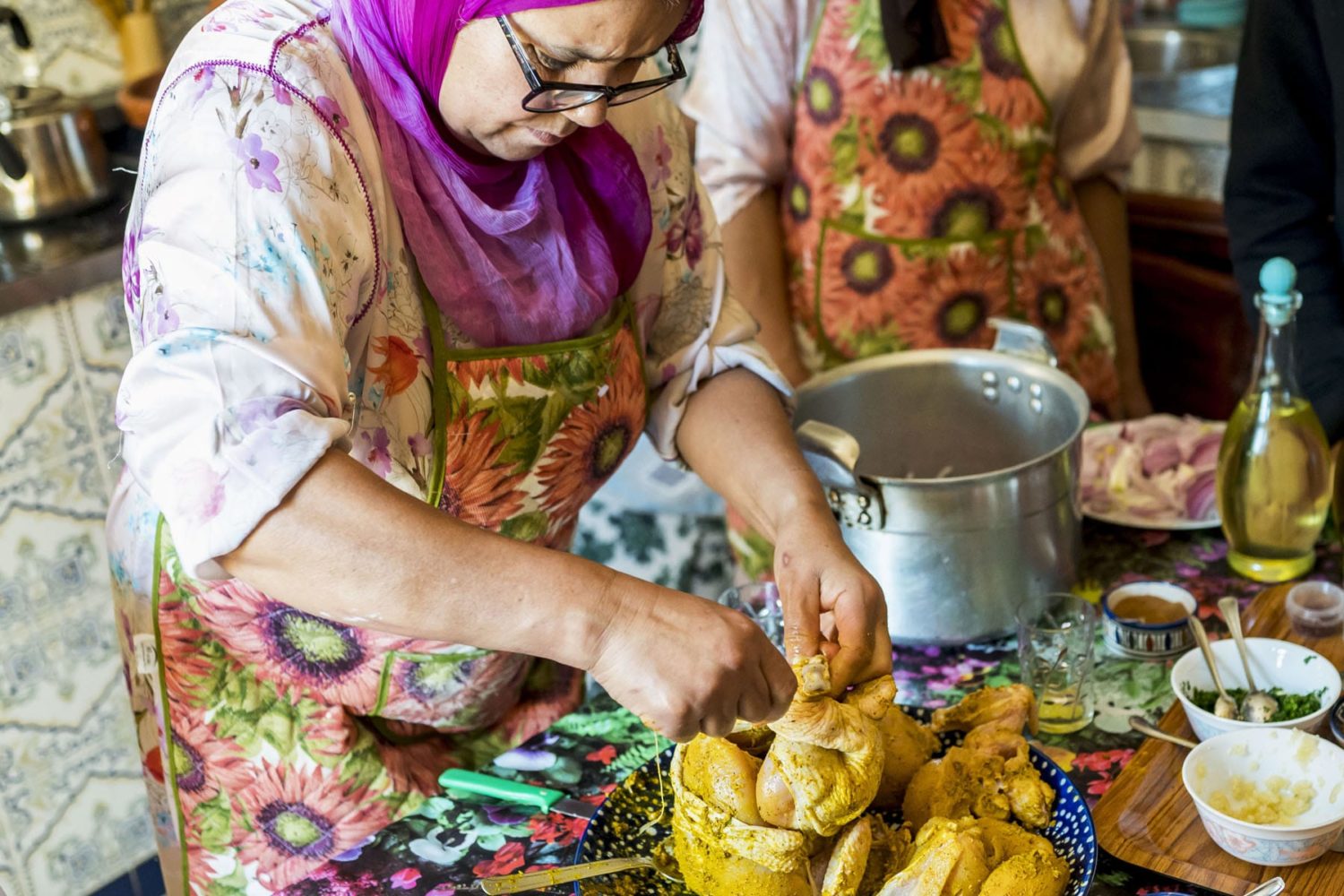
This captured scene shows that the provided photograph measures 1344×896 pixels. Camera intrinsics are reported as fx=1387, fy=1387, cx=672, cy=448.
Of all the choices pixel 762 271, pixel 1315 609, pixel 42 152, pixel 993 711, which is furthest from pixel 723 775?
pixel 42 152

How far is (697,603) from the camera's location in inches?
40.7

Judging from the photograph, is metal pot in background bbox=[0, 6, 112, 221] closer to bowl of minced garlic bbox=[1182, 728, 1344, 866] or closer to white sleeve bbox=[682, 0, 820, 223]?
white sleeve bbox=[682, 0, 820, 223]

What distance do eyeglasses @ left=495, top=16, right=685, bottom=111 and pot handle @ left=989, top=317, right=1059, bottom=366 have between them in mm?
660

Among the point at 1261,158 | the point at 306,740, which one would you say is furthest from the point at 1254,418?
the point at 306,740

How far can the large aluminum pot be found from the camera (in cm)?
139

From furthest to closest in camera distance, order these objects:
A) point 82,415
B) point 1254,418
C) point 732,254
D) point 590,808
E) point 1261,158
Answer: point 82,415
point 732,254
point 1261,158
point 1254,418
point 590,808

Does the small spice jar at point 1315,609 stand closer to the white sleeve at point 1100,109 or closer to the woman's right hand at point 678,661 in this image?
the woman's right hand at point 678,661

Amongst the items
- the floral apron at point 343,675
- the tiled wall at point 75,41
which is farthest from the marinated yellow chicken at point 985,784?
the tiled wall at point 75,41

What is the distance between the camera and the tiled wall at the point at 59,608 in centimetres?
251

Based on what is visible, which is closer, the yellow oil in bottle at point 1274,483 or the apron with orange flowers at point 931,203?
the yellow oil in bottle at point 1274,483

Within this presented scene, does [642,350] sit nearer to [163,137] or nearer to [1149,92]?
[163,137]

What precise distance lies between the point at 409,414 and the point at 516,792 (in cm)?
37

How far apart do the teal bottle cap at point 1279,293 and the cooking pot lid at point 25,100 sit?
7.48 feet

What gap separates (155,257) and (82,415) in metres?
1.73
